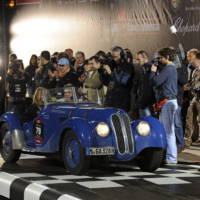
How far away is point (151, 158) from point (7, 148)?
2.49 metres

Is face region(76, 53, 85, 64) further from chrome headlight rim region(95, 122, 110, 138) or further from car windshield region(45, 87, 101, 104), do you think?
chrome headlight rim region(95, 122, 110, 138)

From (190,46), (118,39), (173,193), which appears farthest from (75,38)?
(173,193)

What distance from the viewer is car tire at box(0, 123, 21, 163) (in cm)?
1164

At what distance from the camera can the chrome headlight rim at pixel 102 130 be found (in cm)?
994

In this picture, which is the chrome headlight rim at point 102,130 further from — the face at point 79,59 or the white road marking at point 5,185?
the face at point 79,59

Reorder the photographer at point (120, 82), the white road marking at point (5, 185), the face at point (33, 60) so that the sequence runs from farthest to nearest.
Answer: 1. the face at point (33, 60)
2. the photographer at point (120, 82)
3. the white road marking at point (5, 185)

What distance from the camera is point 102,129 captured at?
995cm

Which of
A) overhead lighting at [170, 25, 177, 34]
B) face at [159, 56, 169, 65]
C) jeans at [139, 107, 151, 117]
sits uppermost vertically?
overhead lighting at [170, 25, 177, 34]

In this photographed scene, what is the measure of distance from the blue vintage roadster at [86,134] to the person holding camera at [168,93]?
1.11m

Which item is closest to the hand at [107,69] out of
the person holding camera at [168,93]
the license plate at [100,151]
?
the person holding camera at [168,93]

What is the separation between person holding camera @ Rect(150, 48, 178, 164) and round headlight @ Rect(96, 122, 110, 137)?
1.91 m

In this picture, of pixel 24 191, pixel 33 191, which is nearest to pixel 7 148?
pixel 24 191

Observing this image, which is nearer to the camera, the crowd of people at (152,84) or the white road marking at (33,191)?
the white road marking at (33,191)

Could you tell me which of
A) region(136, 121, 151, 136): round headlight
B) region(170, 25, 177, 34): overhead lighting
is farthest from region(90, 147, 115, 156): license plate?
region(170, 25, 177, 34): overhead lighting
